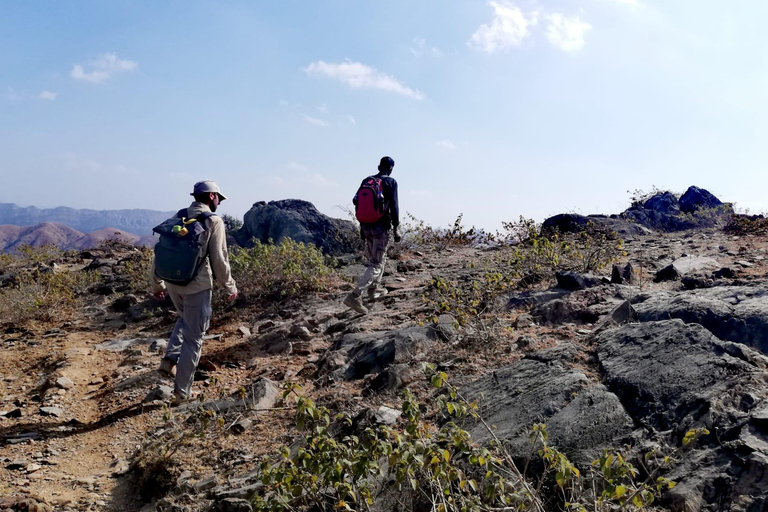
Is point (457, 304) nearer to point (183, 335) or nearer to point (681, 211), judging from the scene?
point (183, 335)

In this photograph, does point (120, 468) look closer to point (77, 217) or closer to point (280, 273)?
point (280, 273)

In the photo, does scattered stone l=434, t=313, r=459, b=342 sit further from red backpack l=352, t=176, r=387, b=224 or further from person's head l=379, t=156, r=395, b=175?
person's head l=379, t=156, r=395, b=175

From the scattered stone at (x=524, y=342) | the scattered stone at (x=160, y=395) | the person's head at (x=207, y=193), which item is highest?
the person's head at (x=207, y=193)

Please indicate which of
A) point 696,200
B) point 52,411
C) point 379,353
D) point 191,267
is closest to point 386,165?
point 379,353

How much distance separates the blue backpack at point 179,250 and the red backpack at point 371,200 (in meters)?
2.58

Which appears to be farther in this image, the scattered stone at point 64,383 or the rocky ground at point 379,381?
the scattered stone at point 64,383

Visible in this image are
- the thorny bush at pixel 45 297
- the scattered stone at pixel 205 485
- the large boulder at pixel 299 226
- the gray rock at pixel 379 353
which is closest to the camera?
the scattered stone at pixel 205 485

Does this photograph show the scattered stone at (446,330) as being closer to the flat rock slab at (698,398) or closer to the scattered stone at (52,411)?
the flat rock slab at (698,398)

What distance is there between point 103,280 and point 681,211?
49.4 feet

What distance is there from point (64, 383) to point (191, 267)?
2645 mm

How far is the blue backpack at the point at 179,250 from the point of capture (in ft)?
15.1

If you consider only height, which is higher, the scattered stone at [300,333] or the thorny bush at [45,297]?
the scattered stone at [300,333]

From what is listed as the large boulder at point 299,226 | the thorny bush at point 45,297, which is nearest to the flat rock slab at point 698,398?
the thorny bush at point 45,297

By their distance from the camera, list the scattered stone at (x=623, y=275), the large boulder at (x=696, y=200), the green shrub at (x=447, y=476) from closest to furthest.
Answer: the green shrub at (x=447, y=476), the scattered stone at (x=623, y=275), the large boulder at (x=696, y=200)
